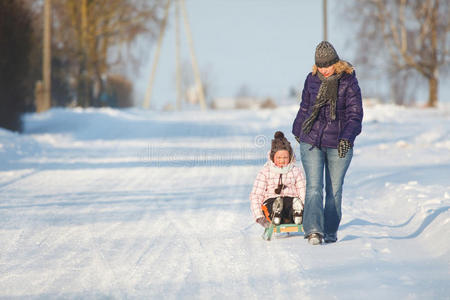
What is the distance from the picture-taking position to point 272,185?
22.2 ft

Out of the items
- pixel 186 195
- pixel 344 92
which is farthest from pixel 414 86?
pixel 344 92

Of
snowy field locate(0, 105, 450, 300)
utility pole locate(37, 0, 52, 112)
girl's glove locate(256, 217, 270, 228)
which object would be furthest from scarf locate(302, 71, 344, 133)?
utility pole locate(37, 0, 52, 112)

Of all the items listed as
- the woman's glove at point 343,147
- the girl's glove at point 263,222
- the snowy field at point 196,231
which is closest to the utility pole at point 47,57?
the snowy field at point 196,231

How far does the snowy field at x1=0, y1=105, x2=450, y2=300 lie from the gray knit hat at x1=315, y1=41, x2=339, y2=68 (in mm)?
1635

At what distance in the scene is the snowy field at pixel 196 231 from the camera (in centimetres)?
495

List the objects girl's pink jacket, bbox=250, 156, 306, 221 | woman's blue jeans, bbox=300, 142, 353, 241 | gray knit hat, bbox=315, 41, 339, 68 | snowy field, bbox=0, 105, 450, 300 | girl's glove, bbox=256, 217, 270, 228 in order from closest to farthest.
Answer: snowy field, bbox=0, 105, 450, 300 → gray knit hat, bbox=315, 41, 339, 68 → woman's blue jeans, bbox=300, 142, 353, 241 → girl's glove, bbox=256, 217, 270, 228 → girl's pink jacket, bbox=250, 156, 306, 221

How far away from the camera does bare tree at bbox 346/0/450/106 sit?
120 feet

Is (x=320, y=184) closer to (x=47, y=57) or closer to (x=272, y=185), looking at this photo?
(x=272, y=185)

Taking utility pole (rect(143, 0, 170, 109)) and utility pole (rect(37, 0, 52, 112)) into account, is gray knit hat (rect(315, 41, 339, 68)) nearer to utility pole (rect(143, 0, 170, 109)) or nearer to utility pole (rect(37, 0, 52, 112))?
utility pole (rect(37, 0, 52, 112))

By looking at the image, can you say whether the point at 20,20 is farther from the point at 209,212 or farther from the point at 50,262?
the point at 50,262

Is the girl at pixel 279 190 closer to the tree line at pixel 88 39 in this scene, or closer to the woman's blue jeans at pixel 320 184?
the woman's blue jeans at pixel 320 184

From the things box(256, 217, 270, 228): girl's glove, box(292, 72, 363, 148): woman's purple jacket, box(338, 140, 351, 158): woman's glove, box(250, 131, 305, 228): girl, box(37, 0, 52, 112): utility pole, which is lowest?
box(256, 217, 270, 228): girl's glove

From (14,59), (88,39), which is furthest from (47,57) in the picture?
(88,39)

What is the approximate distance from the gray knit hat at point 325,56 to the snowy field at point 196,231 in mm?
1635
